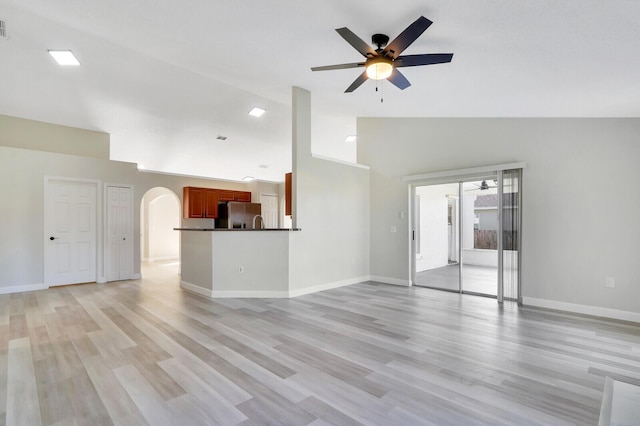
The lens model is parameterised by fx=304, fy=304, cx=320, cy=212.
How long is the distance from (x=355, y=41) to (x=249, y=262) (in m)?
3.62

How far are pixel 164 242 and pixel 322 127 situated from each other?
24.6ft

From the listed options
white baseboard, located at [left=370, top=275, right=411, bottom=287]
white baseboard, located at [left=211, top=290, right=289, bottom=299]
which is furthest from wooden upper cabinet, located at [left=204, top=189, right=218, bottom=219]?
white baseboard, located at [left=370, top=275, right=411, bottom=287]

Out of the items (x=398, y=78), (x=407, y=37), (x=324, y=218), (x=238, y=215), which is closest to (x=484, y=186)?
(x=324, y=218)

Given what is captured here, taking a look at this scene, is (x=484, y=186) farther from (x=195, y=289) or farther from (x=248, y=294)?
(x=195, y=289)

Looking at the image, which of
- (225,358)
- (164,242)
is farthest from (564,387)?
(164,242)

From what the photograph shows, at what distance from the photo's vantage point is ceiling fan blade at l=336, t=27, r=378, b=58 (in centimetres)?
247

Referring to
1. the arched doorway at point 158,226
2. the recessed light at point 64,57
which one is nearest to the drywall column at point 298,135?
the recessed light at point 64,57

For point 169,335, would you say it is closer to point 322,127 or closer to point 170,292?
point 170,292

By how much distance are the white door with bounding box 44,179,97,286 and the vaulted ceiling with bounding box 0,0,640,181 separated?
1461 mm

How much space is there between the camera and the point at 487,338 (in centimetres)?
322

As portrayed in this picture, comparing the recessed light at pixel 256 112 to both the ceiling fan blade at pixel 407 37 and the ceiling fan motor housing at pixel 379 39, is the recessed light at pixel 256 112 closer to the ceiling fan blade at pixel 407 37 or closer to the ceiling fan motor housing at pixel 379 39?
the ceiling fan motor housing at pixel 379 39

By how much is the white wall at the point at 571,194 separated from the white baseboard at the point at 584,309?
0.04 metres

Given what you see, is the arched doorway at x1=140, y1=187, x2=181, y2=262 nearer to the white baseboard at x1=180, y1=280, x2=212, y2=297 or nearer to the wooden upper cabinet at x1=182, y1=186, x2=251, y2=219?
the wooden upper cabinet at x1=182, y1=186, x2=251, y2=219

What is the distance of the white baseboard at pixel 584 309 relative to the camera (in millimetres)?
3812
